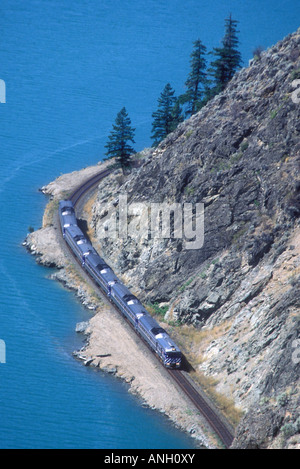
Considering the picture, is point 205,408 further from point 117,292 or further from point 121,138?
point 121,138

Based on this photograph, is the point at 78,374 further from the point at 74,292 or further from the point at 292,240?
the point at 292,240

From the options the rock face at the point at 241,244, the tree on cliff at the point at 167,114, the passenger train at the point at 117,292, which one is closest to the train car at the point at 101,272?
the passenger train at the point at 117,292

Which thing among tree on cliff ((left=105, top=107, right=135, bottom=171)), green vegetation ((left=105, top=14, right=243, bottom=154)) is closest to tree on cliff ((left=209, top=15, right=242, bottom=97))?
green vegetation ((left=105, top=14, right=243, bottom=154))

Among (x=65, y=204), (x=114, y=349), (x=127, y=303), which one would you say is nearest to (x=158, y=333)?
(x=114, y=349)

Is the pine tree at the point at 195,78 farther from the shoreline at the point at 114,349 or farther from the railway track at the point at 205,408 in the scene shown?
the railway track at the point at 205,408

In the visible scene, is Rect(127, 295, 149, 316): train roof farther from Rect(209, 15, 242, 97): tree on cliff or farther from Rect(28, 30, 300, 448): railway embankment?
Rect(209, 15, 242, 97): tree on cliff

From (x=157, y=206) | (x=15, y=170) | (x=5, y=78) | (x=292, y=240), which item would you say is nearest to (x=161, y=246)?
(x=157, y=206)
